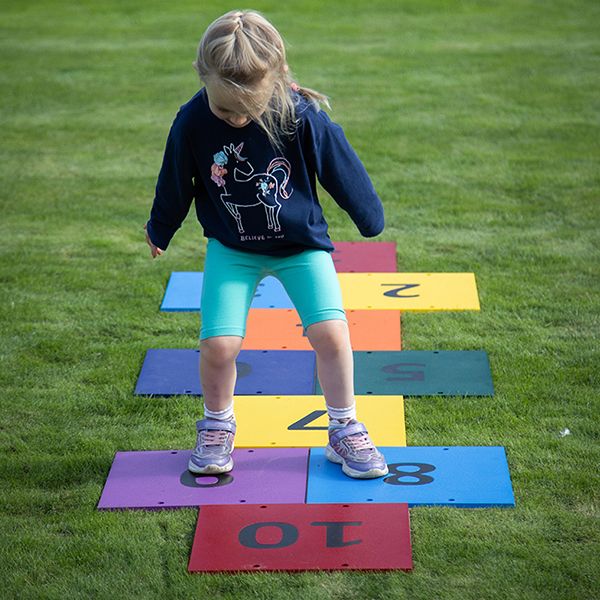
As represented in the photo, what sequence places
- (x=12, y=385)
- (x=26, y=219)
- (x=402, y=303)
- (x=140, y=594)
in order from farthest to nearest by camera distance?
1. (x=26, y=219)
2. (x=402, y=303)
3. (x=12, y=385)
4. (x=140, y=594)

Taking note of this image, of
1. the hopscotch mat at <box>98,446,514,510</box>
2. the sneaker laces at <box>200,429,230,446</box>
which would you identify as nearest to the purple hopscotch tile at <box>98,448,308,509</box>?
the hopscotch mat at <box>98,446,514,510</box>

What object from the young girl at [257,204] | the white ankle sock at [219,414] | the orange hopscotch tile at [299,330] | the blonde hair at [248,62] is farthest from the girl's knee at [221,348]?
the orange hopscotch tile at [299,330]

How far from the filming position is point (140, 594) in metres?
2.88

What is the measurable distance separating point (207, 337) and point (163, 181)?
19.7 inches

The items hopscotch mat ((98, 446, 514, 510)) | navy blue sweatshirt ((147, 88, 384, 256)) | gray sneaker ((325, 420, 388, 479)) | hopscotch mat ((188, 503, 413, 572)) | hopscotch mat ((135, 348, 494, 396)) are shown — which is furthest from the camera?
hopscotch mat ((135, 348, 494, 396))

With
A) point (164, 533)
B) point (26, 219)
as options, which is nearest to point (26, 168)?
point (26, 219)

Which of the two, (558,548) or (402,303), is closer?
(558,548)

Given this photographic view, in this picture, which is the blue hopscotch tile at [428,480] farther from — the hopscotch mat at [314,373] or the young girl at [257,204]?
the hopscotch mat at [314,373]

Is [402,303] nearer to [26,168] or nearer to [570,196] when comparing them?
[570,196]

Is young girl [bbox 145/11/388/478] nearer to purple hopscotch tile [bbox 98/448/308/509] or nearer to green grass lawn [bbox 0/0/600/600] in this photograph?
purple hopscotch tile [bbox 98/448/308/509]

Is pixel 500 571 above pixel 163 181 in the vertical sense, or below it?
below

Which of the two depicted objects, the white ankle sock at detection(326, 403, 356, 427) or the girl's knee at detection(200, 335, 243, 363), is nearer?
the girl's knee at detection(200, 335, 243, 363)

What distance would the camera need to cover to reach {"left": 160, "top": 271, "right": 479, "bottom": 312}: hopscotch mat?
4852 mm

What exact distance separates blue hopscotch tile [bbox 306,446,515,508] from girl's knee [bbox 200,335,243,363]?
18.3 inches
